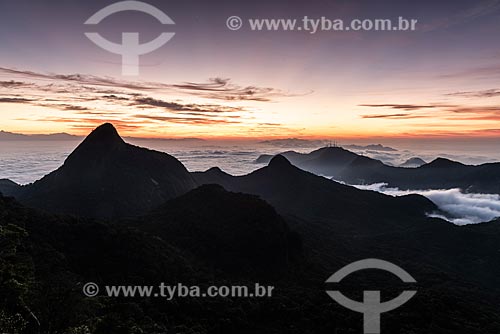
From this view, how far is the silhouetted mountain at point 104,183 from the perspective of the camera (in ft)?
459

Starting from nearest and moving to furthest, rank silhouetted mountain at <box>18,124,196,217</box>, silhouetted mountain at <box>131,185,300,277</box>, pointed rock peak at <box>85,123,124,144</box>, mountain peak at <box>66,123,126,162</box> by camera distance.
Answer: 1. silhouetted mountain at <box>131,185,300,277</box>
2. silhouetted mountain at <box>18,124,196,217</box>
3. mountain peak at <box>66,123,126,162</box>
4. pointed rock peak at <box>85,123,124,144</box>

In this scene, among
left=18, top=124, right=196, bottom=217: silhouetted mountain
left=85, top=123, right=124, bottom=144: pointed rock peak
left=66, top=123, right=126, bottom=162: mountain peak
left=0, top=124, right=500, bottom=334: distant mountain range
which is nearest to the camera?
left=0, top=124, right=500, bottom=334: distant mountain range

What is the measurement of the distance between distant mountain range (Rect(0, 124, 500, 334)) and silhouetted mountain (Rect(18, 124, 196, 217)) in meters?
0.77

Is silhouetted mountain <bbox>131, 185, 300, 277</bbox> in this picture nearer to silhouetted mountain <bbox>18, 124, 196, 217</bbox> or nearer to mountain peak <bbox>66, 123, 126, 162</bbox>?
silhouetted mountain <bbox>18, 124, 196, 217</bbox>

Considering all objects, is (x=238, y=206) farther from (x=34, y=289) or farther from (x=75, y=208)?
(x=34, y=289)

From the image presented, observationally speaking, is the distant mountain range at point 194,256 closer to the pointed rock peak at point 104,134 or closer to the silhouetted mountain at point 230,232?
the silhouetted mountain at point 230,232

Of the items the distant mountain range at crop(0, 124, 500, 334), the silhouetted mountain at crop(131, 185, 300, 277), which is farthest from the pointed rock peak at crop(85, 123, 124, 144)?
the silhouetted mountain at crop(131, 185, 300, 277)

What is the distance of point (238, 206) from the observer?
120m

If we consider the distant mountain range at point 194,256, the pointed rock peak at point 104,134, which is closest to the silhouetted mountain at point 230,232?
the distant mountain range at point 194,256

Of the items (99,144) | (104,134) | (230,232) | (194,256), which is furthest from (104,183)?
(194,256)

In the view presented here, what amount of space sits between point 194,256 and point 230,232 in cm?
1980

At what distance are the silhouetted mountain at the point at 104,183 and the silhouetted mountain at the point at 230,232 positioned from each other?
34079 millimetres

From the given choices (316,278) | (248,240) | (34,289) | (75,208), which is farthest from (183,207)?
(34,289)

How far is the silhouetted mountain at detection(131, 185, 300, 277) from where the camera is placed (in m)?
96.6
